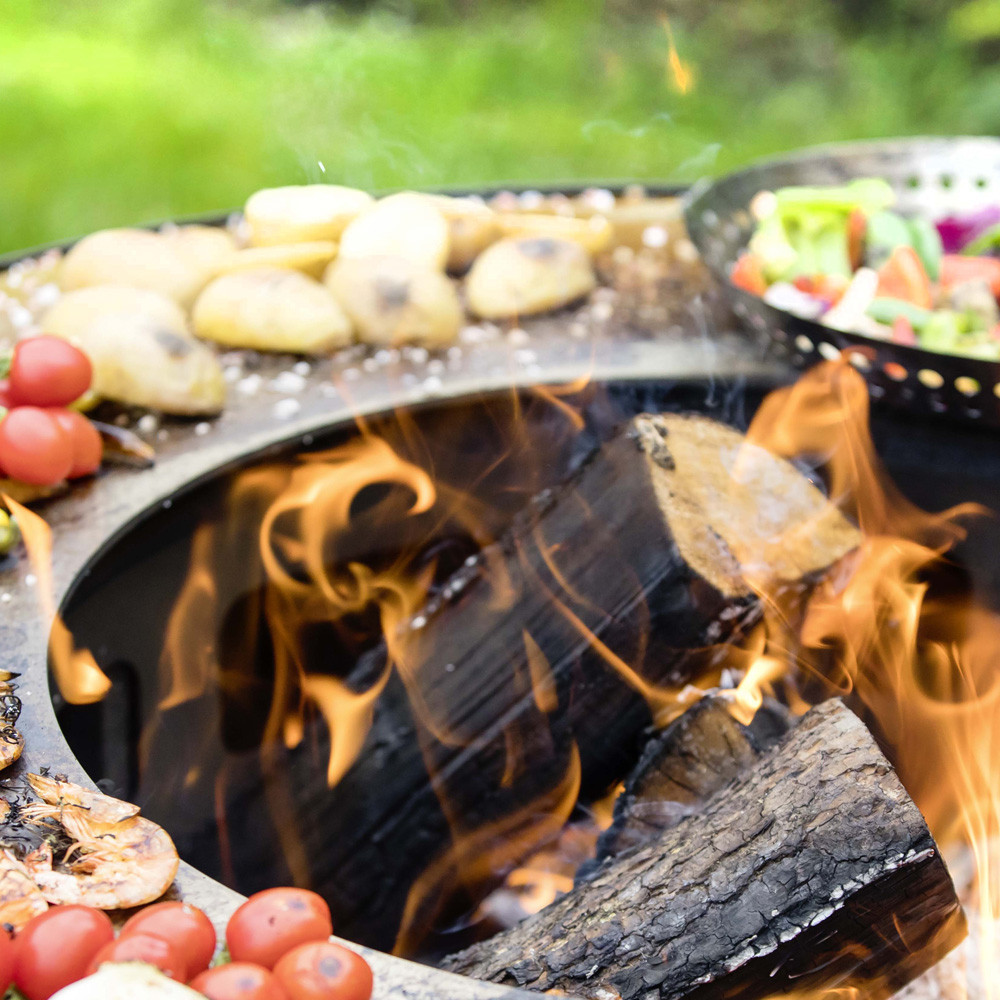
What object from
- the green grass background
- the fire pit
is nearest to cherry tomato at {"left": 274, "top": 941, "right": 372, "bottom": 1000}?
Answer: the fire pit

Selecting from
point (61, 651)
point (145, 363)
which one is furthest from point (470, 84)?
point (61, 651)

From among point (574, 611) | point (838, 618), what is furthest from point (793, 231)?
point (574, 611)

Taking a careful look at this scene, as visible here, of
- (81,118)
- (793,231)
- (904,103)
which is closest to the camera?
(793,231)

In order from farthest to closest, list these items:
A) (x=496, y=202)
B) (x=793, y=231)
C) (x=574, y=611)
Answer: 1. (x=496, y=202)
2. (x=793, y=231)
3. (x=574, y=611)

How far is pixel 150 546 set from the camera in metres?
1.88

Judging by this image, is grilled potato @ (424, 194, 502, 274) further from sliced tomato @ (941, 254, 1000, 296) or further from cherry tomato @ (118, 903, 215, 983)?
cherry tomato @ (118, 903, 215, 983)

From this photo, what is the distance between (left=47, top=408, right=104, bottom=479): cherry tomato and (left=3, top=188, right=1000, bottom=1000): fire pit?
55 millimetres

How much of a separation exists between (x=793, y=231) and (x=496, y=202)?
0.95m

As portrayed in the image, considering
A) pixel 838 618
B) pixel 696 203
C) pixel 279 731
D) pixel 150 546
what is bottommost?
pixel 279 731

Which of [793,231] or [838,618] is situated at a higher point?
[793,231]

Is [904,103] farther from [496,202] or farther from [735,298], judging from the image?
[735,298]

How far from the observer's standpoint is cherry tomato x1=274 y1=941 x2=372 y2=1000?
0.89 m

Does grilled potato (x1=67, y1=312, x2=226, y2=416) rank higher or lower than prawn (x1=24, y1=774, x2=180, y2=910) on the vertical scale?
higher

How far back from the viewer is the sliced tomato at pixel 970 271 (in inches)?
91.7
